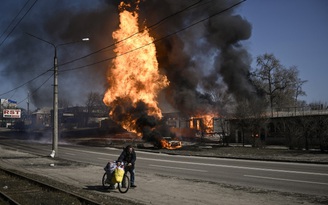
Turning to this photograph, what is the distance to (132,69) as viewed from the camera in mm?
40844

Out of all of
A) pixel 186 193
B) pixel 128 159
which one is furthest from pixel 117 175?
pixel 186 193

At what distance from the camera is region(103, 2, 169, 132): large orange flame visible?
40312 millimetres

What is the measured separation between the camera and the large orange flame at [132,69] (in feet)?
132

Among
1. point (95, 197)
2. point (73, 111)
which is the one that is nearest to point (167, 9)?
point (95, 197)

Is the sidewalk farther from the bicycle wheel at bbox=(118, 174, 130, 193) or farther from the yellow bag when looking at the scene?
the yellow bag

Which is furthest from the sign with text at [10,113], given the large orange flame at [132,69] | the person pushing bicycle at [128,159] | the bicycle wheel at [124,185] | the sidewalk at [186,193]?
the bicycle wheel at [124,185]

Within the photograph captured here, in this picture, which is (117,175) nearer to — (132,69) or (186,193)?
(186,193)

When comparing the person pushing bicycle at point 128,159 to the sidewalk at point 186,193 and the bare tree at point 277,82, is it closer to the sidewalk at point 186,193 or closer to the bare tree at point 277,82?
the sidewalk at point 186,193

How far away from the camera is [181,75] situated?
163 feet

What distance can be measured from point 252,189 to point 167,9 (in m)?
35.2

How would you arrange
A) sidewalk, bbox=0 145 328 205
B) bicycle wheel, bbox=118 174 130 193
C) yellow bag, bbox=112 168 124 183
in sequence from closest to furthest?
sidewalk, bbox=0 145 328 205 → yellow bag, bbox=112 168 124 183 → bicycle wheel, bbox=118 174 130 193

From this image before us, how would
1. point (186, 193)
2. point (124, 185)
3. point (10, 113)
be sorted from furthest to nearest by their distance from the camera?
point (10, 113)
point (124, 185)
point (186, 193)

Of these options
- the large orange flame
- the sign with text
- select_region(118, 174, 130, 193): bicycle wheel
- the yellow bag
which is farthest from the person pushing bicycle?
the sign with text

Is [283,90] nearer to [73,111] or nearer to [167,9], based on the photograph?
[167,9]
